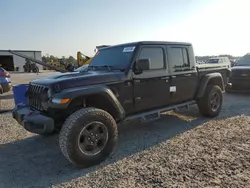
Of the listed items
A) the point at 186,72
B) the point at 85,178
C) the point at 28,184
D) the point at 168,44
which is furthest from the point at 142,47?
the point at 28,184

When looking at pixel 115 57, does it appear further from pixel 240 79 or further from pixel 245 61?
pixel 245 61

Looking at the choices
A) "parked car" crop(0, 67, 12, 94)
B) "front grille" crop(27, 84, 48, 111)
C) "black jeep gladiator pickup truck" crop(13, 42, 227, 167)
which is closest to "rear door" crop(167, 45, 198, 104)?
"black jeep gladiator pickup truck" crop(13, 42, 227, 167)

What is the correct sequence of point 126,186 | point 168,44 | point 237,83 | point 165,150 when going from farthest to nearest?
point 237,83 → point 168,44 → point 165,150 → point 126,186

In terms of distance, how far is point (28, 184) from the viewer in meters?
2.99

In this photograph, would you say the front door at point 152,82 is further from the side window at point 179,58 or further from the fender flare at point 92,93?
the fender flare at point 92,93

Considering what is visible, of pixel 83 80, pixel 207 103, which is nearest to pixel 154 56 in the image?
pixel 83 80

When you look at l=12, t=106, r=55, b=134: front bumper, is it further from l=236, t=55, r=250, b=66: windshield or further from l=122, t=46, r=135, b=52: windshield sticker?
l=236, t=55, r=250, b=66: windshield

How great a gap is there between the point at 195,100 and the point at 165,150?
7.50 ft

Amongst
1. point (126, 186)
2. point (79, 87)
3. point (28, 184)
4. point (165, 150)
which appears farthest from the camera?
point (165, 150)

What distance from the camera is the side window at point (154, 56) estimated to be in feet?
14.5

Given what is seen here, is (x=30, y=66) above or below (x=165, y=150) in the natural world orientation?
above

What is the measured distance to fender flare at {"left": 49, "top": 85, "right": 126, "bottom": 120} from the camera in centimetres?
323

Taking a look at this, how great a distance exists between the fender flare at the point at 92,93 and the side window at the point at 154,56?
1145 mm

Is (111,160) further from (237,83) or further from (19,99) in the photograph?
(237,83)
